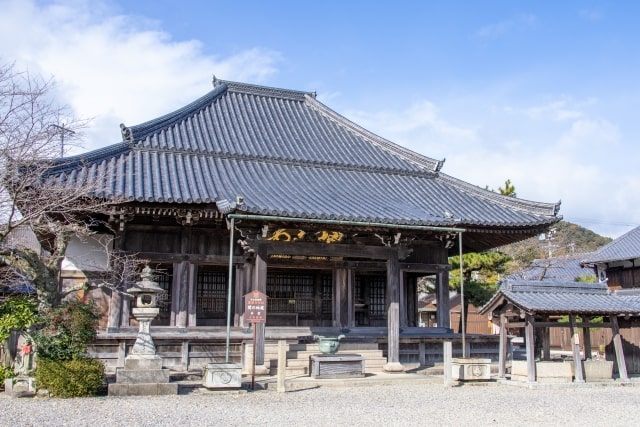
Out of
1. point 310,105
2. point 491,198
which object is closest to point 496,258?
point 491,198

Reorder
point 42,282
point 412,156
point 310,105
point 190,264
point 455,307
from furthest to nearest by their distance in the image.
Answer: point 455,307 < point 310,105 < point 412,156 < point 190,264 < point 42,282

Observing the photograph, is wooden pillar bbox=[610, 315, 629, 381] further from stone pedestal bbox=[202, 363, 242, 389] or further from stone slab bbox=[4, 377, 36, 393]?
stone slab bbox=[4, 377, 36, 393]

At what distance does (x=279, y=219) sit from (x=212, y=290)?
5037 mm

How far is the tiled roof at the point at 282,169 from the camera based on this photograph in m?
14.7

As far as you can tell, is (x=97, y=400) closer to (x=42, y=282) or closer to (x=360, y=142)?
(x=42, y=282)

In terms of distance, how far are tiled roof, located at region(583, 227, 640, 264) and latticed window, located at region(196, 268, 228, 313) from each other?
19.3 meters

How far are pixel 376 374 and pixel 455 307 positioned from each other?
31531mm

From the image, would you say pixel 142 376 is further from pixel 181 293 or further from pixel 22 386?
pixel 181 293

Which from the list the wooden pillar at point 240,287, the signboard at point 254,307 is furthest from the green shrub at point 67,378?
the wooden pillar at point 240,287

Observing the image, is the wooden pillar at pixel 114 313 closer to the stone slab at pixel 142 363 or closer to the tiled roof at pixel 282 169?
the tiled roof at pixel 282 169

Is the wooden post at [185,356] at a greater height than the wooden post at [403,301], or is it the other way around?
the wooden post at [403,301]

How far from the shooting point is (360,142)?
70.4 ft

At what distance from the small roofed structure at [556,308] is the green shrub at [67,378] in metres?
9.20

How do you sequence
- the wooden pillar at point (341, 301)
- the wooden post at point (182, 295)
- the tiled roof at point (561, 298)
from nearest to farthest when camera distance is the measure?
the tiled roof at point (561, 298)
the wooden post at point (182, 295)
the wooden pillar at point (341, 301)
